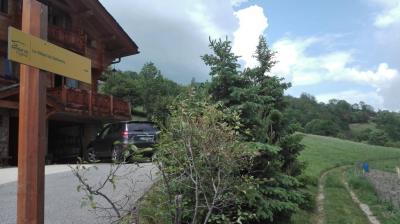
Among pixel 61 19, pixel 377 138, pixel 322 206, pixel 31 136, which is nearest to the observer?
pixel 31 136

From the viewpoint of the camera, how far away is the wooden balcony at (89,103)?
990 inches

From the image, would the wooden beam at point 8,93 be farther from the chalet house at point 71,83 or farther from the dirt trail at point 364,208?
the dirt trail at point 364,208

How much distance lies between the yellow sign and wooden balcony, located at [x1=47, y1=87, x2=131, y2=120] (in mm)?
19129

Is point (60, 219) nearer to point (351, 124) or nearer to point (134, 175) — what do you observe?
point (134, 175)

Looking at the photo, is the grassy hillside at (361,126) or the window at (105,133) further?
the grassy hillside at (361,126)

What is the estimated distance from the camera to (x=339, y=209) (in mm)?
16281

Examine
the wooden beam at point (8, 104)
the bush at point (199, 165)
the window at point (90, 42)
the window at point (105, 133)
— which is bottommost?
the bush at point (199, 165)

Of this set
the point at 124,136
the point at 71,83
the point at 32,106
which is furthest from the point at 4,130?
the point at 32,106

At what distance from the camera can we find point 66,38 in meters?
26.5

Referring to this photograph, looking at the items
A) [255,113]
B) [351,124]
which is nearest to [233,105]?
[255,113]

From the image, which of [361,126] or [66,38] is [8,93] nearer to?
[66,38]

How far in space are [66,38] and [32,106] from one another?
2254cm

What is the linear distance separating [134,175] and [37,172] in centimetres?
833

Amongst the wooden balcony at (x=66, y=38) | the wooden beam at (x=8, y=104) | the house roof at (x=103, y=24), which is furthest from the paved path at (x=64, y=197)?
the house roof at (x=103, y=24)
